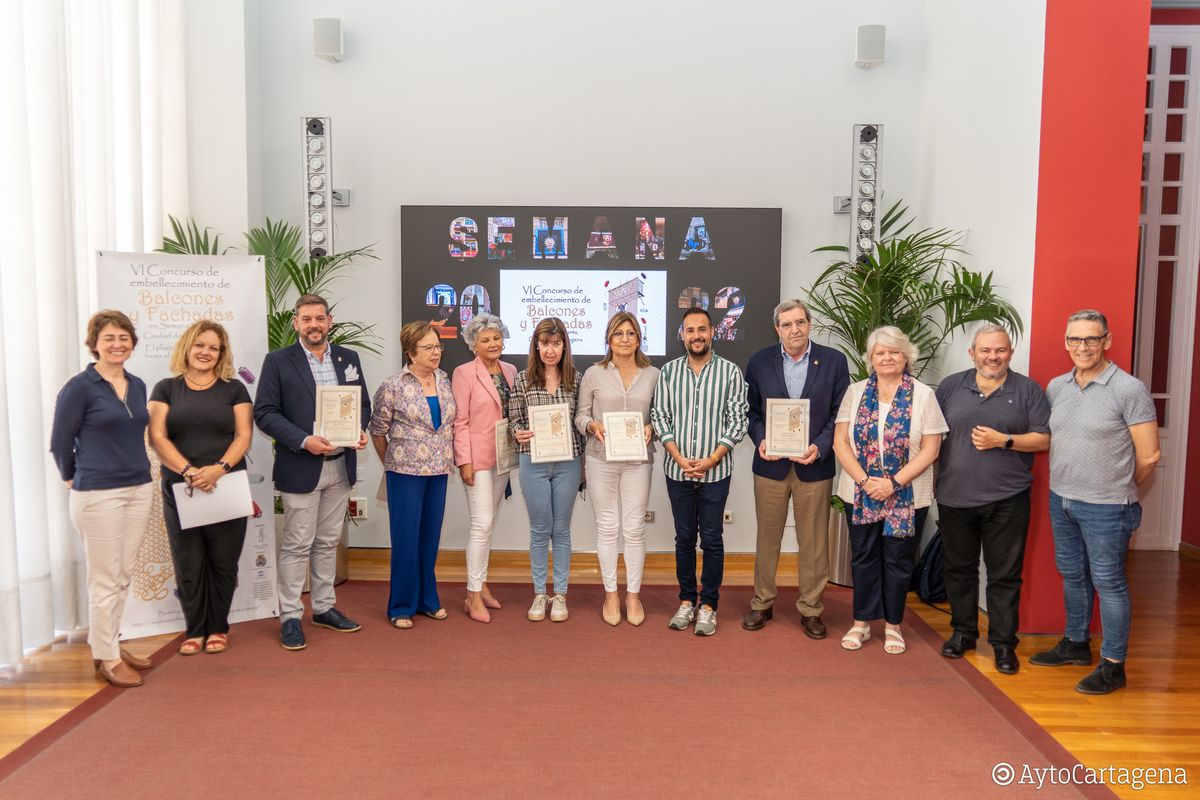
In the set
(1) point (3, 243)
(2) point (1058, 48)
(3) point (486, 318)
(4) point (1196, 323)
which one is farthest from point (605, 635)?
(4) point (1196, 323)

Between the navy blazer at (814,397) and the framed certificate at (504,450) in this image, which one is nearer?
the navy blazer at (814,397)

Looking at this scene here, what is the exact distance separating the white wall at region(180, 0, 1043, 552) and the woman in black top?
208cm

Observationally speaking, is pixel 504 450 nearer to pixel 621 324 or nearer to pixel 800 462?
pixel 621 324

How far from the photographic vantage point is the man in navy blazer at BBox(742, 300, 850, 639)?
3.89 m

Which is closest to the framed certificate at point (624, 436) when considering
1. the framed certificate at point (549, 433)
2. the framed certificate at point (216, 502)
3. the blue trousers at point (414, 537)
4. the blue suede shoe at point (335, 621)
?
the framed certificate at point (549, 433)

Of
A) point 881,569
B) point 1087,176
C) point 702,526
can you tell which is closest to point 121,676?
point 702,526

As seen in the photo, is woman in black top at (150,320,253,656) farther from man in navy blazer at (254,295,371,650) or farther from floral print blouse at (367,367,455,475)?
floral print blouse at (367,367,455,475)

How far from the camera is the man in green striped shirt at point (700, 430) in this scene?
386 centimetres

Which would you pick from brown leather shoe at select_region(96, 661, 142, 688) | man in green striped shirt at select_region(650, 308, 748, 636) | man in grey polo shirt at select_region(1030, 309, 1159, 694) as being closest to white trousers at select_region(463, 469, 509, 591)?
man in green striped shirt at select_region(650, 308, 748, 636)

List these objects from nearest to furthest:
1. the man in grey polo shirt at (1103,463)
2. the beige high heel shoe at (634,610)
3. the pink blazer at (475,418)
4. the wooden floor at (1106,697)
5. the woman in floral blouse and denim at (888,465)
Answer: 1. the wooden floor at (1106,697)
2. the man in grey polo shirt at (1103,463)
3. the woman in floral blouse and denim at (888,465)
4. the pink blazer at (475,418)
5. the beige high heel shoe at (634,610)

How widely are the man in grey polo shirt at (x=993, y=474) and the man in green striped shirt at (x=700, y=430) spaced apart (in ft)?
3.35

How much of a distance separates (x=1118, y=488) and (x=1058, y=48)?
2.17 m

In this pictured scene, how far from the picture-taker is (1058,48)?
382cm

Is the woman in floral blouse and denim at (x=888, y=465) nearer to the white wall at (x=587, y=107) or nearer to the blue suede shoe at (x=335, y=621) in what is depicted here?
the white wall at (x=587, y=107)
